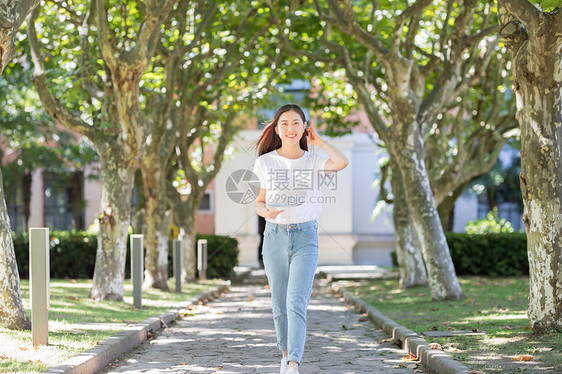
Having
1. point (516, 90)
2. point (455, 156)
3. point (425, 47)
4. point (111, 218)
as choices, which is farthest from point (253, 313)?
point (425, 47)

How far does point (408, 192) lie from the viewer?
1289 centimetres

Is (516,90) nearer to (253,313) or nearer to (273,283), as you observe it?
(273,283)

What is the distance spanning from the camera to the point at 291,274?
18.7ft

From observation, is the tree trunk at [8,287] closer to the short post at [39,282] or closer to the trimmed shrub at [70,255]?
the short post at [39,282]

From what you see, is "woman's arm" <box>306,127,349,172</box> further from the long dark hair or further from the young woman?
the long dark hair

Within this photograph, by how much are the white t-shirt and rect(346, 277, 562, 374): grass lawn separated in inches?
76.0

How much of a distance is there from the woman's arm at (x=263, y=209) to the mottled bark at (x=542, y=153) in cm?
315

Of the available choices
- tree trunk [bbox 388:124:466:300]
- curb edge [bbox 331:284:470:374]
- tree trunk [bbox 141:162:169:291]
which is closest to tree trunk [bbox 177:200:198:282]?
tree trunk [bbox 141:162:169:291]

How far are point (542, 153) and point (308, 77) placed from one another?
12.3m

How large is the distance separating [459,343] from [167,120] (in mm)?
9648

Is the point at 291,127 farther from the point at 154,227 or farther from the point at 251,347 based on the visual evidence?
the point at 154,227

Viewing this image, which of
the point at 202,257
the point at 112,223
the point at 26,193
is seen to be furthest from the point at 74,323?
the point at 26,193

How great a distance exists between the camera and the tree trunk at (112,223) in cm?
1241

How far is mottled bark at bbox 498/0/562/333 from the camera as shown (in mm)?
7441
